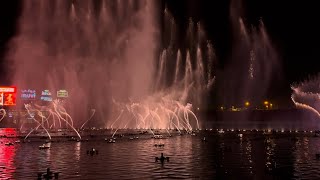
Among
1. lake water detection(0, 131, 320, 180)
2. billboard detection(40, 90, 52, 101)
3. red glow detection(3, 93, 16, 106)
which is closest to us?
lake water detection(0, 131, 320, 180)

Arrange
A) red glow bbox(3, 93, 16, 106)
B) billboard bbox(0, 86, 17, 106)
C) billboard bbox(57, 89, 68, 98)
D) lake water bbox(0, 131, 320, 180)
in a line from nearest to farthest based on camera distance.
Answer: lake water bbox(0, 131, 320, 180) → billboard bbox(0, 86, 17, 106) → red glow bbox(3, 93, 16, 106) → billboard bbox(57, 89, 68, 98)

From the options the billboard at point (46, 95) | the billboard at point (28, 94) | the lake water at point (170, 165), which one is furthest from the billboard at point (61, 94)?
the lake water at point (170, 165)

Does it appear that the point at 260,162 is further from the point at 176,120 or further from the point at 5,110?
the point at 5,110

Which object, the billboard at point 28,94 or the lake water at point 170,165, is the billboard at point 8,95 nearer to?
the billboard at point 28,94

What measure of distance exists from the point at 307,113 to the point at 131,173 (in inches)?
6959

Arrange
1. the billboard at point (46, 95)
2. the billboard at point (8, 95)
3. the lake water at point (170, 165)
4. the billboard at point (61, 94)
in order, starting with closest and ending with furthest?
the lake water at point (170, 165), the billboard at point (8, 95), the billboard at point (46, 95), the billboard at point (61, 94)

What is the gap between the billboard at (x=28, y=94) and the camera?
159 m

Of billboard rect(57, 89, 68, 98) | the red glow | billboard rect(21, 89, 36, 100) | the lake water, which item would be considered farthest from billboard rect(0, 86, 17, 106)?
the lake water

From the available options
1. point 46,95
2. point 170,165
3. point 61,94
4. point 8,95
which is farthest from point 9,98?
point 170,165

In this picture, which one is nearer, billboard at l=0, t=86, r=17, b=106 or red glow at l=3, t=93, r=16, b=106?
billboard at l=0, t=86, r=17, b=106

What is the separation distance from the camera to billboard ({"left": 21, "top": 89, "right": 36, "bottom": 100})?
159 m

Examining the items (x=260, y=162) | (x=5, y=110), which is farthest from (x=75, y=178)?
(x=5, y=110)

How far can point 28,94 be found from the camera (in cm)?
15912

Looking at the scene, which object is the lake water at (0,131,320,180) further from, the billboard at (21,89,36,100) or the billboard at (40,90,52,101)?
the billboard at (40,90,52,101)
